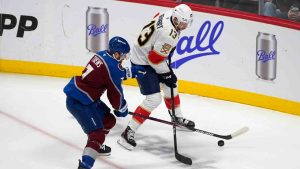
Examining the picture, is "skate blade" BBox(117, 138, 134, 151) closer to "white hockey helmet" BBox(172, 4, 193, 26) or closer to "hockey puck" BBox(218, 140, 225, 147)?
"hockey puck" BBox(218, 140, 225, 147)

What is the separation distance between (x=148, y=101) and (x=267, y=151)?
1.14 meters

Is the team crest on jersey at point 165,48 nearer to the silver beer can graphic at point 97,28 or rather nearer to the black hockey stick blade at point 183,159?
the black hockey stick blade at point 183,159

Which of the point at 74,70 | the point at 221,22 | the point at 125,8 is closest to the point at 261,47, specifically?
the point at 221,22

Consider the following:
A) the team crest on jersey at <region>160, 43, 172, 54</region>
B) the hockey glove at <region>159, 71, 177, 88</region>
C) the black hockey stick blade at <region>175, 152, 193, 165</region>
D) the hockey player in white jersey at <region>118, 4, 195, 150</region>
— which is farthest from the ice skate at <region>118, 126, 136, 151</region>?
the team crest on jersey at <region>160, 43, 172, 54</region>

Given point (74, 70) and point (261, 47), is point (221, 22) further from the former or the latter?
point (74, 70)

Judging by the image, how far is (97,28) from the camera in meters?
8.15

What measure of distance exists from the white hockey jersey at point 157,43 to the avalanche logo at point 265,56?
1472 mm

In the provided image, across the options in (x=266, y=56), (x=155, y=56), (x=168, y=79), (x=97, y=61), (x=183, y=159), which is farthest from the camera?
(x=266, y=56)

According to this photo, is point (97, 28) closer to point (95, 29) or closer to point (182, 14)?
point (95, 29)

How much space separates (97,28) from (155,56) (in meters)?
2.16

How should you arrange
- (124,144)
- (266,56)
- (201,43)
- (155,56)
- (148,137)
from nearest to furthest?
(155,56)
(124,144)
(148,137)
(266,56)
(201,43)

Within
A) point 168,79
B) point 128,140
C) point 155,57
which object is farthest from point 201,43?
point 128,140

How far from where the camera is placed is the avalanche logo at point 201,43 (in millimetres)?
7758

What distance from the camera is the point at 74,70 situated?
27.4 feet
